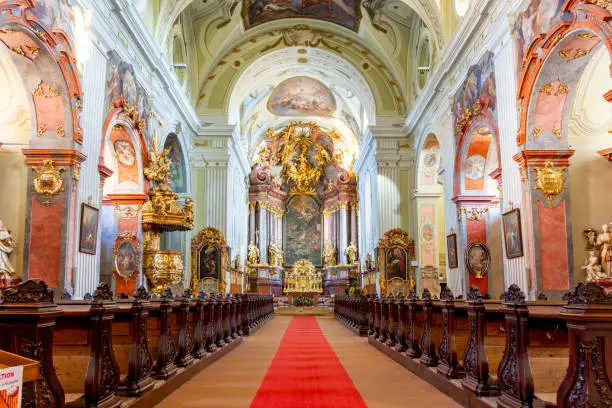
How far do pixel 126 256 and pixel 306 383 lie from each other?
8.40 meters

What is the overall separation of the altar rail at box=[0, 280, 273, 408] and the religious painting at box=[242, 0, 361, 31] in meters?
14.5

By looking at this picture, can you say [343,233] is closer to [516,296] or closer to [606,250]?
[606,250]

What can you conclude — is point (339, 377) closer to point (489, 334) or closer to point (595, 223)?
point (489, 334)

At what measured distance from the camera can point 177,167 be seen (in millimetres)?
19375

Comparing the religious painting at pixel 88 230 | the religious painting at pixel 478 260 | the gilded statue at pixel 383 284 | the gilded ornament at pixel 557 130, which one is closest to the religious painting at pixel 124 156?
the religious painting at pixel 88 230

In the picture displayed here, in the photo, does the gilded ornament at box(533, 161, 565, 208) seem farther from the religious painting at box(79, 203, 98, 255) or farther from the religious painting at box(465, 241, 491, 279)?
the religious painting at box(79, 203, 98, 255)

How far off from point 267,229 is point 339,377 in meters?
26.3

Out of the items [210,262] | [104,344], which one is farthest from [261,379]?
[210,262]

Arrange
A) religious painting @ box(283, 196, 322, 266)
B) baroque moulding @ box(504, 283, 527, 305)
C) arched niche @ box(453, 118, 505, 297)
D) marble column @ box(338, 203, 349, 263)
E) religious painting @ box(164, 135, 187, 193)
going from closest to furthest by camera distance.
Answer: baroque moulding @ box(504, 283, 527, 305) → arched niche @ box(453, 118, 505, 297) → religious painting @ box(164, 135, 187, 193) → marble column @ box(338, 203, 349, 263) → religious painting @ box(283, 196, 322, 266)

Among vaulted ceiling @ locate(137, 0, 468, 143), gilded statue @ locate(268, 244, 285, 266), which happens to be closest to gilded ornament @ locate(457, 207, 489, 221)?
vaulted ceiling @ locate(137, 0, 468, 143)

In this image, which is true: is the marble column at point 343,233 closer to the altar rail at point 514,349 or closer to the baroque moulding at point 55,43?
the baroque moulding at point 55,43

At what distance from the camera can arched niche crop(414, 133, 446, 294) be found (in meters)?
19.3

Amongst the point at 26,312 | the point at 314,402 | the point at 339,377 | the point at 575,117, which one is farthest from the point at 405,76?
the point at 26,312

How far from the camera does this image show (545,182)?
32.0 ft
